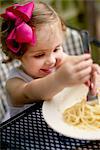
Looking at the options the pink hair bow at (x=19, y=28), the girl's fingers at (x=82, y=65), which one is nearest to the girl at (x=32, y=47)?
the pink hair bow at (x=19, y=28)

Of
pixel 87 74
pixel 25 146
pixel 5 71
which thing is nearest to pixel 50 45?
pixel 87 74

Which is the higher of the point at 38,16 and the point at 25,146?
the point at 38,16

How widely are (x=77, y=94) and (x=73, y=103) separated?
0.16 feet

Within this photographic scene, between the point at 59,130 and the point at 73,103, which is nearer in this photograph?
the point at 59,130

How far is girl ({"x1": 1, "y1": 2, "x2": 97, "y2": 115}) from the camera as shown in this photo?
1166 mm

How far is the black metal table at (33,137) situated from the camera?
105 cm

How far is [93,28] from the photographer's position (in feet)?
10.9

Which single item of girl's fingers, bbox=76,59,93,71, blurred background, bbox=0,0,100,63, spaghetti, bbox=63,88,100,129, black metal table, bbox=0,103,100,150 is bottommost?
blurred background, bbox=0,0,100,63

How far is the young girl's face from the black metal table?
173mm

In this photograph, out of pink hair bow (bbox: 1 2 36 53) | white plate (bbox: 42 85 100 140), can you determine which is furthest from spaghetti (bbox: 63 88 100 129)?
pink hair bow (bbox: 1 2 36 53)

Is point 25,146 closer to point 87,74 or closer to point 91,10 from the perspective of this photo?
point 87,74

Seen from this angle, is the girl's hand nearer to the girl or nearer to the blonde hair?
the girl

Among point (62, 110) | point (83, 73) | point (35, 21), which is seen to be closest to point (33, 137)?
point (62, 110)

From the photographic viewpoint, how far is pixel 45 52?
4.07 ft
